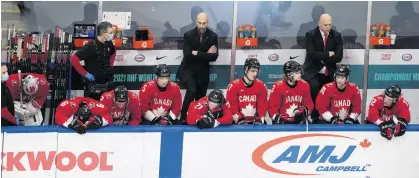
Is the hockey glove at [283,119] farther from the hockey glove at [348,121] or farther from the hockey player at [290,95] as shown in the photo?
the hockey glove at [348,121]

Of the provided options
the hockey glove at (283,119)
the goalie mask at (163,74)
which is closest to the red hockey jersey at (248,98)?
the hockey glove at (283,119)

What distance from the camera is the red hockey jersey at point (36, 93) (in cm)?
706

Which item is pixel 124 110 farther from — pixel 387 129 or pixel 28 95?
pixel 387 129

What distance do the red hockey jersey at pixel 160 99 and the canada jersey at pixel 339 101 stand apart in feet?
5.33

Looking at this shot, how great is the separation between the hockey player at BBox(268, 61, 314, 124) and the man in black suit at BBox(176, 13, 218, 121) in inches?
45.0

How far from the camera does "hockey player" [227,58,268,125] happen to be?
269 inches

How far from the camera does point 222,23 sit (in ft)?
27.6

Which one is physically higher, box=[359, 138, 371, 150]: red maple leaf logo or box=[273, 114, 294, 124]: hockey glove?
box=[273, 114, 294, 124]: hockey glove

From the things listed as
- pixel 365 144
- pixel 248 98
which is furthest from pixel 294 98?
pixel 365 144

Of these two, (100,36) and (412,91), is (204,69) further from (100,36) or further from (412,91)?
(412,91)

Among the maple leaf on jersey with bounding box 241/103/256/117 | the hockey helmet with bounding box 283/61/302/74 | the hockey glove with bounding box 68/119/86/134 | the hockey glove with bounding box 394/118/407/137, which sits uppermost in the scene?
the hockey helmet with bounding box 283/61/302/74

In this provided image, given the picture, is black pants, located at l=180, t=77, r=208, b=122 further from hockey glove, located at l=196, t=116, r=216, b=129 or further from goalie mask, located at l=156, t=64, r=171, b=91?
hockey glove, located at l=196, t=116, r=216, b=129

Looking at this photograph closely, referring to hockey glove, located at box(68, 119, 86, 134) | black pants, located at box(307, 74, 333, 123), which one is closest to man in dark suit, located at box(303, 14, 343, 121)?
black pants, located at box(307, 74, 333, 123)

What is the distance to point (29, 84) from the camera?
696 cm
